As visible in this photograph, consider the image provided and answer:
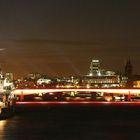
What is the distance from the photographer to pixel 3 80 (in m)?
150
